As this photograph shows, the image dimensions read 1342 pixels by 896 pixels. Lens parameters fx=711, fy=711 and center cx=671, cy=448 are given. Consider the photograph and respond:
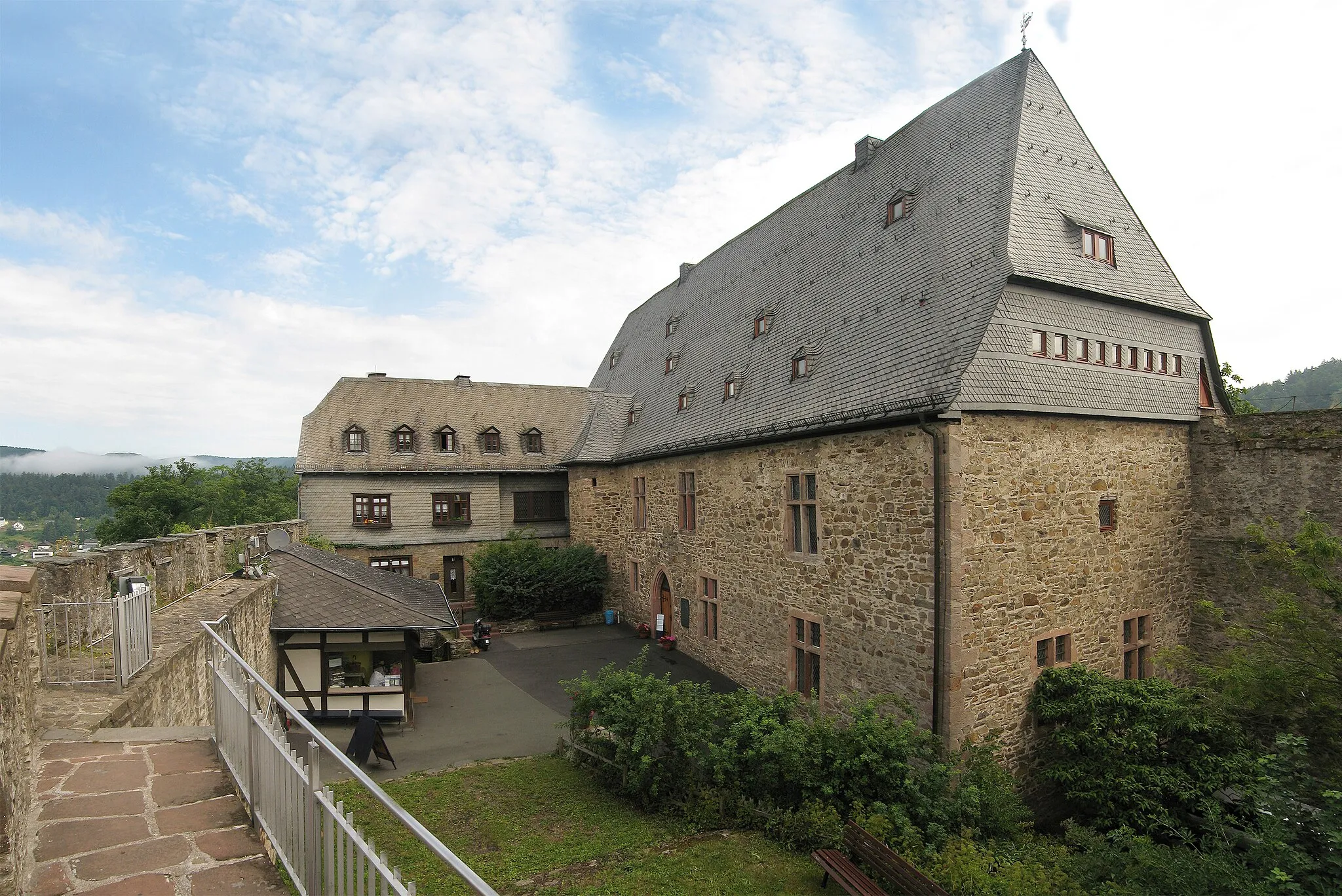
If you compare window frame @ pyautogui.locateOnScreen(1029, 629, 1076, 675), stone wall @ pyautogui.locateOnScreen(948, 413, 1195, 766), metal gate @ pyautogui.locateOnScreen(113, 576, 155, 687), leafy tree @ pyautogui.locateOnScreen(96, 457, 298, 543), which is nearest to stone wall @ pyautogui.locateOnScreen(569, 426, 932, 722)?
stone wall @ pyautogui.locateOnScreen(948, 413, 1195, 766)

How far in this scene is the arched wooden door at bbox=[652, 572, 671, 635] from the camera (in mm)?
19000

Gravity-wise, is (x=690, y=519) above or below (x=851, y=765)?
above

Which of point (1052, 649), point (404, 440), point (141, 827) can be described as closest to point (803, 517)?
point (1052, 649)

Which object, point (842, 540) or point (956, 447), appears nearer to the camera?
point (956, 447)

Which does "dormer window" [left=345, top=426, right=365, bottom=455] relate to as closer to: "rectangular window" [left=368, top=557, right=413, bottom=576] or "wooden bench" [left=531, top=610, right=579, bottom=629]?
"rectangular window" [left=368, top=557, right=413, bottom=576]

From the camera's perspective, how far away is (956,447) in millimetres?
9844

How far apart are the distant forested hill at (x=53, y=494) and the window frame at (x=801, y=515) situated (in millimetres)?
104137

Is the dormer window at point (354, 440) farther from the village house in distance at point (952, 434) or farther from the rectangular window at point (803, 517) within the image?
the rectangular window at point (803, 517)

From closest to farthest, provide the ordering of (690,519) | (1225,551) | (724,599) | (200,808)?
1. (200,808)
2. (1225,551)
3. (724,599)
4. (690,519)

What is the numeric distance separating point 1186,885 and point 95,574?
38.3 feet

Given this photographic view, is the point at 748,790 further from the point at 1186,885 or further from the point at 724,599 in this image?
the point at 724,599

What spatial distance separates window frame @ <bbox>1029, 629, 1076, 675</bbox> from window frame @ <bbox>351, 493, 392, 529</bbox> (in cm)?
2017

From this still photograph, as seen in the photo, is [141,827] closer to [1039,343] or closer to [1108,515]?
[1039,343]

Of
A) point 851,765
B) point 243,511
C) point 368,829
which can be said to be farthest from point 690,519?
point 243,511
